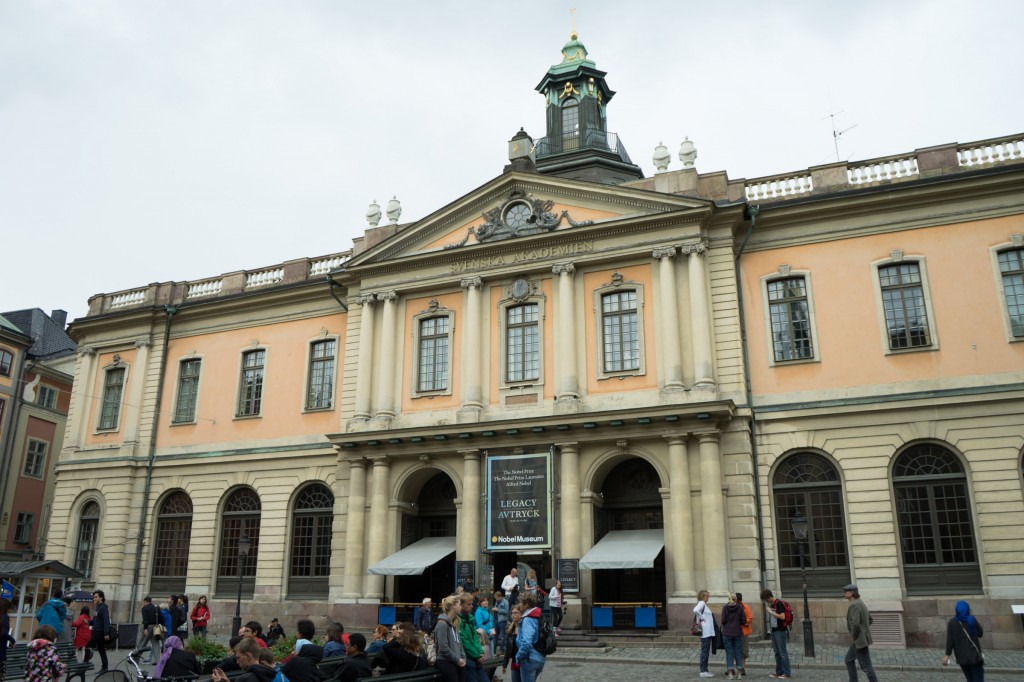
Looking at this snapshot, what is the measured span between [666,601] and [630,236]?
34.3ft

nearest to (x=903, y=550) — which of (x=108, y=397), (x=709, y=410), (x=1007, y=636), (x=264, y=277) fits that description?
(x=1007, y=636)

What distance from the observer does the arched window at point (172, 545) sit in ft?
100

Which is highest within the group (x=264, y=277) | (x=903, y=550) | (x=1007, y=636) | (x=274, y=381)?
(x=264, y=277)

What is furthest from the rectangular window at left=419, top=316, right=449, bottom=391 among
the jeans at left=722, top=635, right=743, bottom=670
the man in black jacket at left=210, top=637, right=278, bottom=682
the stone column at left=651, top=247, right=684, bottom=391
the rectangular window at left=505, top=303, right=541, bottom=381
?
the man in black jacket at left=210, top=637, right=278, bottom=682

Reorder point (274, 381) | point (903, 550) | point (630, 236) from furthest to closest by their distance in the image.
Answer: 1. point (274, 381)
2. point (630, 236)
3. point (903, 550)

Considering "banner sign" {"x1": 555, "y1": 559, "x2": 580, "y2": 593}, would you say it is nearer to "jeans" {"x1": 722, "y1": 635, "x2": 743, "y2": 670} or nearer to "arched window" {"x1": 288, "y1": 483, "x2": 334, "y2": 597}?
"jeans" {"x1": 722, "y1": 635, "x2": 743, "y2": 670}

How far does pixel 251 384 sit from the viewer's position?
3144 cm

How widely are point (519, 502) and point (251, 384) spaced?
491 inches

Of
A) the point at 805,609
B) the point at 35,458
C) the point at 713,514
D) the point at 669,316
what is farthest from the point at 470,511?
the point at 35,458

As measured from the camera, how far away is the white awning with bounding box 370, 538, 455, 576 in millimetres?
24891

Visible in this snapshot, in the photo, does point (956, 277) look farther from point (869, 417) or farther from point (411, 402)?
point (411, 402)

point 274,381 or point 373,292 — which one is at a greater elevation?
point 373,292

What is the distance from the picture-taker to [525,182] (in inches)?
1071

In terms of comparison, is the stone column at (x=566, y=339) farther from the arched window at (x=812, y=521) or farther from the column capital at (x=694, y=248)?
the arched window at (x=812, y=521)
